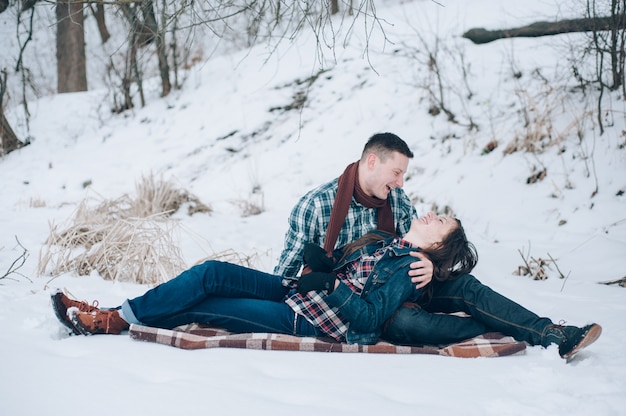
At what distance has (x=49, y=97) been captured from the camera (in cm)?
1203

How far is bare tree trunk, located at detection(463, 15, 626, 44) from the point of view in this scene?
5426 mm

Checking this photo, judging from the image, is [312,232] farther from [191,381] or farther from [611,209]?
[611,209]

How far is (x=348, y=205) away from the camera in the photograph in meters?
2.95

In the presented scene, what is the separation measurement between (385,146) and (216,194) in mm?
4946

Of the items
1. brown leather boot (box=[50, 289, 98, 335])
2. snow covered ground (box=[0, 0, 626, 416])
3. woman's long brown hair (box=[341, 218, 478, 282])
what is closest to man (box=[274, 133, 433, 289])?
woman's long brown hair (box=[341, 218, 478, 282])

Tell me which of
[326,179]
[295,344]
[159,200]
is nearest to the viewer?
[295,344]

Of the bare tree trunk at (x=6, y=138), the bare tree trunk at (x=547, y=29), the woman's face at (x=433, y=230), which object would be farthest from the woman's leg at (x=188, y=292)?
the bare tree trunk at (x=6, y=138)

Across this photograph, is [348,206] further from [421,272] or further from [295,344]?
[295,344]

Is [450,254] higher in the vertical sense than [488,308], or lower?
higher

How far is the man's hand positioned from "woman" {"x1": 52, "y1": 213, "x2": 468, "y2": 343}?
1.2 inches

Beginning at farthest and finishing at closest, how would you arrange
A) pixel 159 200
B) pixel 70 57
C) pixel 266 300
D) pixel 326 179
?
pixel 70 57 → pixel 326 179 → pixel 159 200 → pixel 266 300

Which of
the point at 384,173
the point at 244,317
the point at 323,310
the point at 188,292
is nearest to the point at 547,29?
the point at 384,173

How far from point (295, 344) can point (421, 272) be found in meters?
0.65

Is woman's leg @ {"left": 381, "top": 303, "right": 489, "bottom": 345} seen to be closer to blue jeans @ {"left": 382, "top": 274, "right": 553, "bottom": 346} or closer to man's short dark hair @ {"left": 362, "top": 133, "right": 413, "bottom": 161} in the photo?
blue jeans @ {"left": 382, "top": 274, "right": 553, "bottom": 346}
